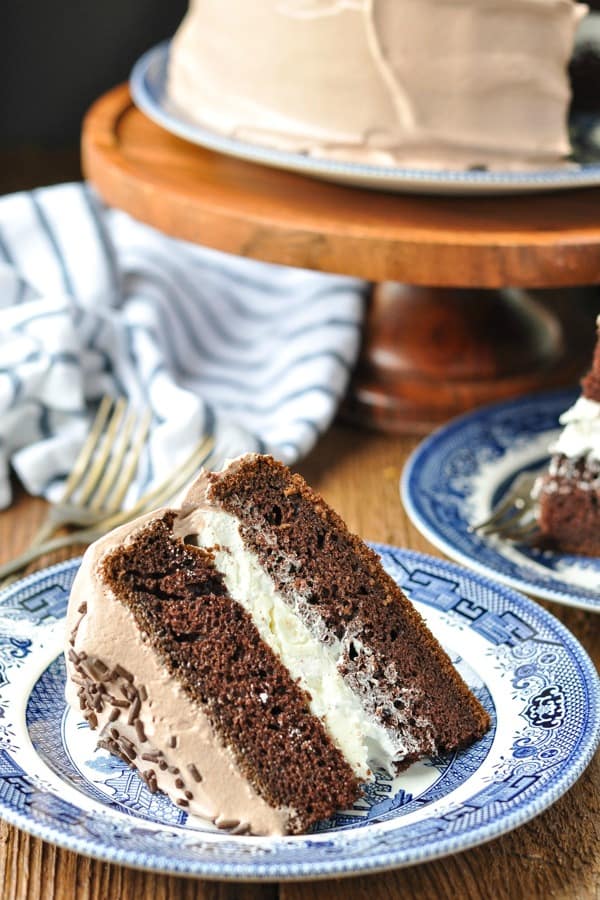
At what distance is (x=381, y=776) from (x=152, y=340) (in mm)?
1099

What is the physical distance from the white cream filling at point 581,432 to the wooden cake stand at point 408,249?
0.18 meters

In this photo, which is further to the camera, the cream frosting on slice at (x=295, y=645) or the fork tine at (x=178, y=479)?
the fork tine at (x=178, y=479)

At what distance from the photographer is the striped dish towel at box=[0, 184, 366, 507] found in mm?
1957

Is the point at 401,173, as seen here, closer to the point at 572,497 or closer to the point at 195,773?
the point at 572,497

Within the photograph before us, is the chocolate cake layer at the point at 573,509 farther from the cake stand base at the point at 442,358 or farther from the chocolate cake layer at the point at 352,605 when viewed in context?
the chocolate cake layer at the point at 352,605

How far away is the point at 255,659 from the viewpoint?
4.01 ft

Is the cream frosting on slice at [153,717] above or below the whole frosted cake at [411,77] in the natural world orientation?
below

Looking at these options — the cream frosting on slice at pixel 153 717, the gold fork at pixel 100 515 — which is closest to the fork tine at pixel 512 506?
the gold fork at pixel 100 515

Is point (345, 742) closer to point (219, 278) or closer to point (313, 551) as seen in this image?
point (313, 551)

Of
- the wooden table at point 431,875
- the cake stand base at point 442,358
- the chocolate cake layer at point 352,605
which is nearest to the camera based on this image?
the wooden table at point 431,875

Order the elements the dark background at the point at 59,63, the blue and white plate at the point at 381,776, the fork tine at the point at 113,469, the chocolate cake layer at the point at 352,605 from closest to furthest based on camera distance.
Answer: the blue and white plate at the point at 381,776 → the chocolate cake layer at the point at 352,605 → the fork tine at the point at 113,469 → the dark background at the point at 59,63

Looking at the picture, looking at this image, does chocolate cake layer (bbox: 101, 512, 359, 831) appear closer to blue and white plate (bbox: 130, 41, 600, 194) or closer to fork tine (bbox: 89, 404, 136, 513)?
fork tine (bbox: 89, 404, 136, 513)

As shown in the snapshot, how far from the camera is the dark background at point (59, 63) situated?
327 cm

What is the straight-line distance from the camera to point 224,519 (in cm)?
125
